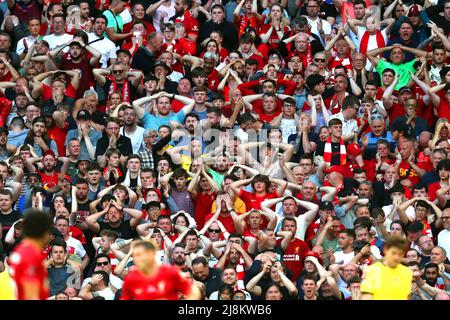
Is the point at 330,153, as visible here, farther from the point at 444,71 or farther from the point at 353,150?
the point at 444,71

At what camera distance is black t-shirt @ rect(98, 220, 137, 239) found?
22141 mm

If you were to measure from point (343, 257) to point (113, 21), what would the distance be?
23.9 ft

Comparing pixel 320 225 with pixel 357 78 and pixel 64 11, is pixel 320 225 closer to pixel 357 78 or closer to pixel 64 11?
pixel 357 78

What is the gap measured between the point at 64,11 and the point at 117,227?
236 inches

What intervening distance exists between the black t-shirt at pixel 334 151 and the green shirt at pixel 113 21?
15.3 feet

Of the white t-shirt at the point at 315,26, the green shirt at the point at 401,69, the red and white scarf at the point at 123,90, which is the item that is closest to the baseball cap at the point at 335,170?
the green shirt at the point at 401,69

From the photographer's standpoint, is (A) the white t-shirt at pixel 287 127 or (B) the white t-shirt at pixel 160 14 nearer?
(A) the white t-shirt at pixel 287 127

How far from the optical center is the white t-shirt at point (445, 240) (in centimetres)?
2202

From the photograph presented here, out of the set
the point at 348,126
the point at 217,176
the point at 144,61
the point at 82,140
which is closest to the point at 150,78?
the point at 144,61

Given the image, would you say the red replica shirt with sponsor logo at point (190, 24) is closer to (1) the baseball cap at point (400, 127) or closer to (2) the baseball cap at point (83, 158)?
(2) the baseball cap at point (83, 158)

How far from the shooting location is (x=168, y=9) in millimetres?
27453

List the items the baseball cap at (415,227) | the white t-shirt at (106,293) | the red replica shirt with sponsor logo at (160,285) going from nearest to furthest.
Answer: the red replica shirt with sponsor logo at (160,285)
the white t-shirt at (106,293)
the baseball cap at (415,227)
